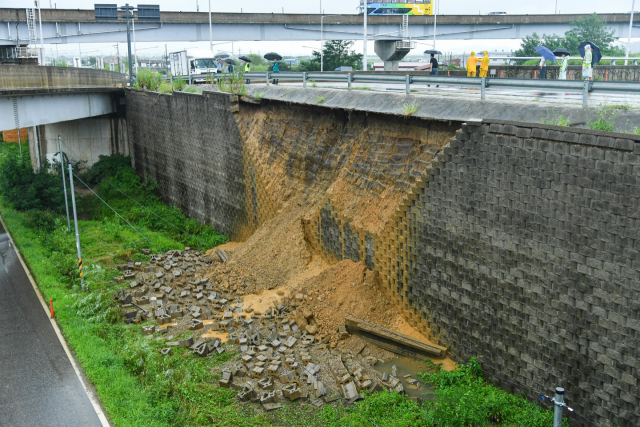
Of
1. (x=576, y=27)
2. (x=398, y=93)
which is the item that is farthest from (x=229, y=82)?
(x=576, y=27)

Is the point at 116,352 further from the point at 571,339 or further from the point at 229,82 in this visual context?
the point at 229,82

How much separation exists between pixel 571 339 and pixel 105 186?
30293 millimetres

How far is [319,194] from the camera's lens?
22219 mm

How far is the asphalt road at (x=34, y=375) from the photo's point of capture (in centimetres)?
1431

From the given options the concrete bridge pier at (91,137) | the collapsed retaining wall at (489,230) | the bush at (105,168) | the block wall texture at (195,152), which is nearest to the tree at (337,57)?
the concrete bridge pier at (91,137)

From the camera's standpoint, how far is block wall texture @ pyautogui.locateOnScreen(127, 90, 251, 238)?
27.6 meters

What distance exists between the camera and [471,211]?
15.1m

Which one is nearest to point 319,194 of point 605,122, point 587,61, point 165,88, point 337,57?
point 587,61

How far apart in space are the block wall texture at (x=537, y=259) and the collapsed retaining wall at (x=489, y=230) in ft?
0.09

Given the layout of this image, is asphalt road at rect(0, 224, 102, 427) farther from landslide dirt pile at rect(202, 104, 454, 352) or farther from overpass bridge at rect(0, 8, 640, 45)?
overpass bridge at rect(0, 8, 640, 45)

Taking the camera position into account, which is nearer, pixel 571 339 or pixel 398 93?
pixel 571 339

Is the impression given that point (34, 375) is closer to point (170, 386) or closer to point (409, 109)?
point (170, 386)

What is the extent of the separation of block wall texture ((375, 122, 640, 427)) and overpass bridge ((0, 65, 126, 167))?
17.5m

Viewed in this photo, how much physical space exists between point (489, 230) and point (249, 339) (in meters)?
7.01
